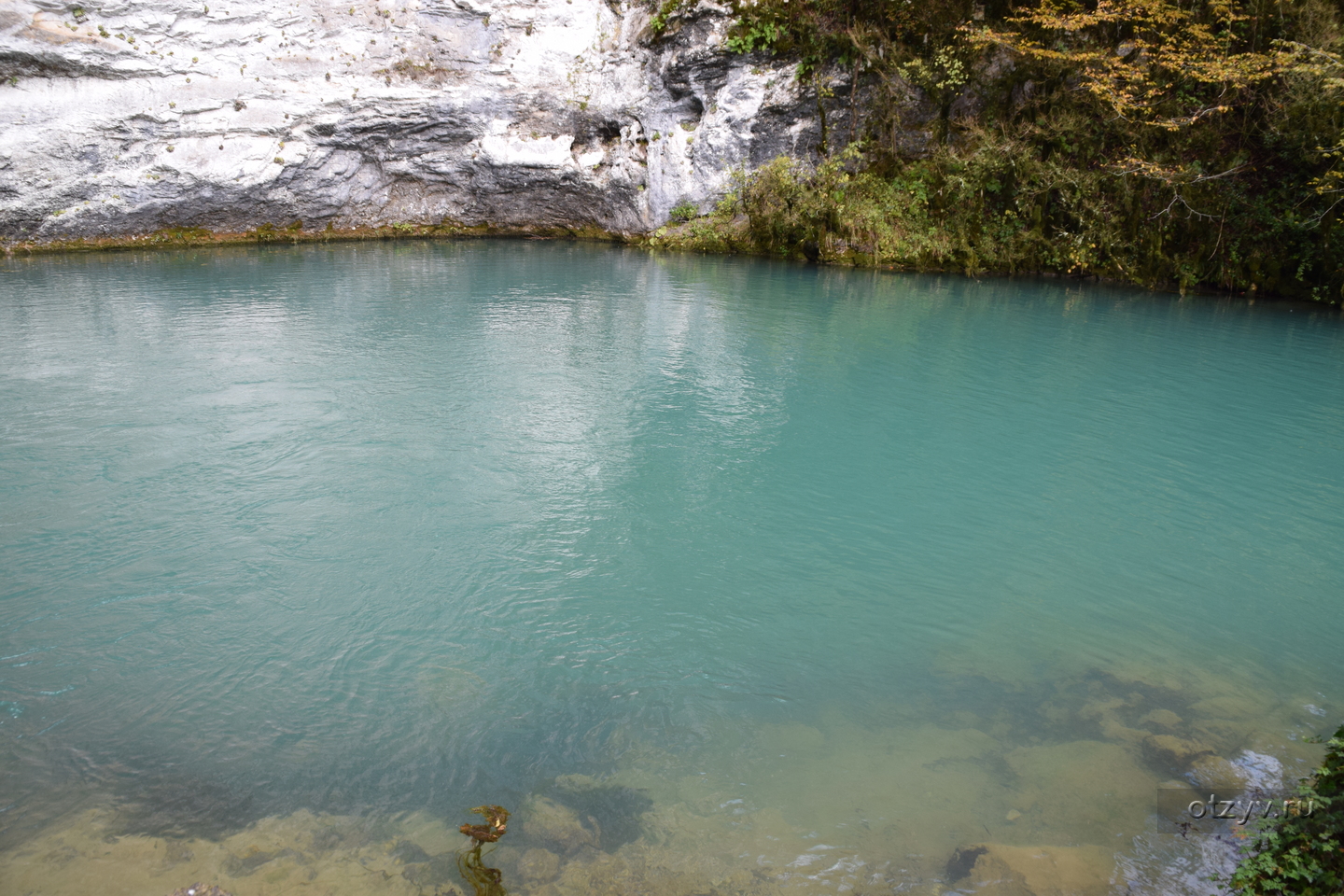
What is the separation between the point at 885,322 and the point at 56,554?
12.0 metres

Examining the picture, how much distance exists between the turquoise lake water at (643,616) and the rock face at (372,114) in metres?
13.0

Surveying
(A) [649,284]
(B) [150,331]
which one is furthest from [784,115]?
(B) [150,331]

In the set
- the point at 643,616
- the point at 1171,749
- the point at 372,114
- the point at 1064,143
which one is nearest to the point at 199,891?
the point at 643,616

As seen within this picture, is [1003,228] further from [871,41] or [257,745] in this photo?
[257,745]

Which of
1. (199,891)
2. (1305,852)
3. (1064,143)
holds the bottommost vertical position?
(199,891)

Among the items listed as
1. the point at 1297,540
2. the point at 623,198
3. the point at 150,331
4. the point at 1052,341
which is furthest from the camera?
the point at 623,198

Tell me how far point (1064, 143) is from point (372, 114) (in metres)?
18.8

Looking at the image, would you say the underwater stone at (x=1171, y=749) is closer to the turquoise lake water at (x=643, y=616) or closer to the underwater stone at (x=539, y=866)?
the turquoise lake water at (x=643, y=616)

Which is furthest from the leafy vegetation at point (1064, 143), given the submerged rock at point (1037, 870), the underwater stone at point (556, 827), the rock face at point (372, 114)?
the underwater stone at point (556, 827)

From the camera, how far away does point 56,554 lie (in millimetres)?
5324

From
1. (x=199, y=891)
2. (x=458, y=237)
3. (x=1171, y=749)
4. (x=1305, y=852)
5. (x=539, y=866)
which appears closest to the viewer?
(x=1305, y=852)

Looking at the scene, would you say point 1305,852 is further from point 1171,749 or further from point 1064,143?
point 1064,143

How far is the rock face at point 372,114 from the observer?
19969mm

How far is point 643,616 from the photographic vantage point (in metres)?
4.87
